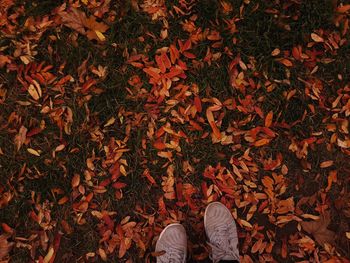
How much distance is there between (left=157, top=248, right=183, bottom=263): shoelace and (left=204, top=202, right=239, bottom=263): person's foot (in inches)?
8.9

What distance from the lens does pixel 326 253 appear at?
2623 mm

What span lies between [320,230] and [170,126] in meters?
1.34

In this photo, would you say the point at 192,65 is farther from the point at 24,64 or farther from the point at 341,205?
the point at 341,205

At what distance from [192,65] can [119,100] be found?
0.63m

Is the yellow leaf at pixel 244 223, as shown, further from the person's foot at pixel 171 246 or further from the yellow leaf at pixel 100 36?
the yellow leaf at pixel 100 36

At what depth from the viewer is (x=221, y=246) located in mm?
2623

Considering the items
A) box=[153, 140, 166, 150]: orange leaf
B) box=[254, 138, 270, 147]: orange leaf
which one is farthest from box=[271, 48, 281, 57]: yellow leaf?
box=[153, 140, 166, 150]: orange leaf

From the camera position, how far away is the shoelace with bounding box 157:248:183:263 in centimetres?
262

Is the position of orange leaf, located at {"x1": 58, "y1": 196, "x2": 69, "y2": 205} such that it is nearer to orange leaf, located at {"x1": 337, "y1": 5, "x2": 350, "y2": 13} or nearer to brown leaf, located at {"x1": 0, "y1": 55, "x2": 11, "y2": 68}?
brown leaf, located at {"x1": 0, "y1": 55, "x2": 11, "y2": 68}

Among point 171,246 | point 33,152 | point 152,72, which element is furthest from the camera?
point 152,72

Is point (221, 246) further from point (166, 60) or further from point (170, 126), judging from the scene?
point (166, 60)

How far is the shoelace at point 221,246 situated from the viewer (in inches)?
103

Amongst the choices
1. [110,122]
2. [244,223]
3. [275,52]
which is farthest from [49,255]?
[275,52]

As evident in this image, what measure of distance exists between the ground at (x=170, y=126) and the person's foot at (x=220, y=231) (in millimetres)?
80
